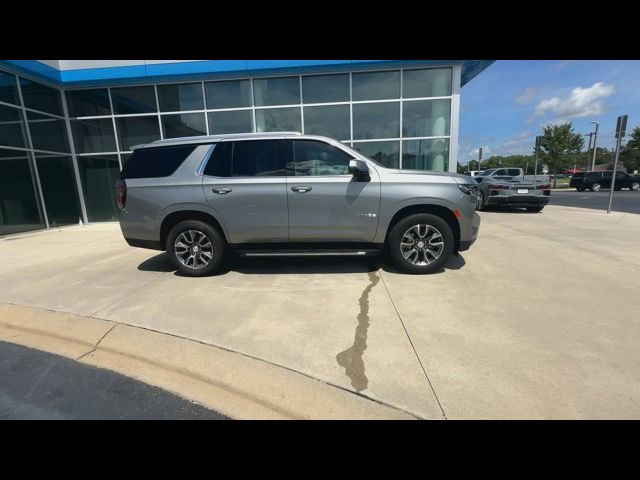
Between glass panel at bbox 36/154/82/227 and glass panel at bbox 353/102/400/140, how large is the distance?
10.5 meters

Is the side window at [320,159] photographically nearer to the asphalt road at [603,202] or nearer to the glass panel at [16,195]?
the glass panel at [16,195]

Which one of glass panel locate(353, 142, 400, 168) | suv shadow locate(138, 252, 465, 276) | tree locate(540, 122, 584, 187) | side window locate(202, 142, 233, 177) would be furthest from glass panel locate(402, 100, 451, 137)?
tree locate(540, 122, 584, 187)

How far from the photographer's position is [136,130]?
11.5m

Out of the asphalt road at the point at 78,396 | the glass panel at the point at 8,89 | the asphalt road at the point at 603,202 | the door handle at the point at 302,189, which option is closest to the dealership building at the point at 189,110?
the glass panel at the point at 8,89

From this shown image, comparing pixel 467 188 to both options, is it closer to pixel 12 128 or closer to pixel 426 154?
pixel 426 154

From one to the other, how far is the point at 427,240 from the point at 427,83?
323 inches

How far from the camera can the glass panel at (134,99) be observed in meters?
11.2

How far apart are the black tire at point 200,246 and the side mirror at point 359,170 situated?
2161mm

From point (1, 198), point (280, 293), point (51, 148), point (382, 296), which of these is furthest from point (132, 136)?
point (382, 296)

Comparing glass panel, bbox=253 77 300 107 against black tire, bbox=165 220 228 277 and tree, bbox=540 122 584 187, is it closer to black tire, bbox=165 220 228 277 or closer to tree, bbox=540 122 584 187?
black tire, bbox=165 220 228 277

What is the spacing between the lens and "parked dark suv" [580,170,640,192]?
2640 centimetres
